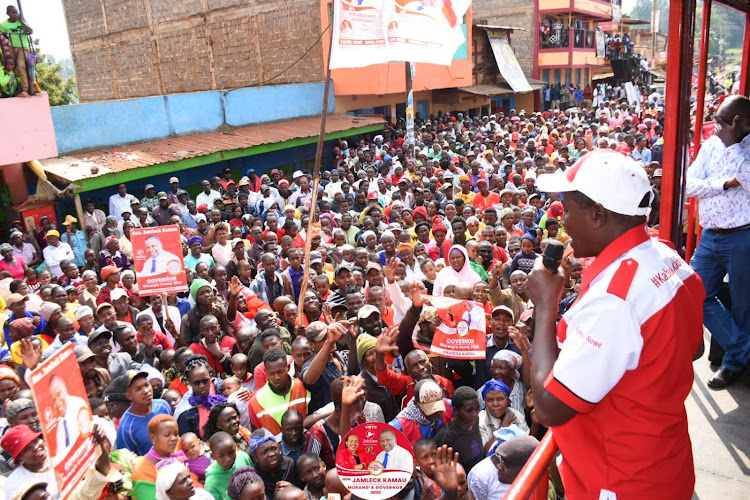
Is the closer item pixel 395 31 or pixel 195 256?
pixel 195 256

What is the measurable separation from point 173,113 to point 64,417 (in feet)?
39.0

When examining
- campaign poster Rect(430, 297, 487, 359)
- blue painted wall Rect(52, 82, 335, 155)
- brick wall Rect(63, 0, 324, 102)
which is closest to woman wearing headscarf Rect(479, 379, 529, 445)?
campaign poster Rect(430, 297, 487, 359)

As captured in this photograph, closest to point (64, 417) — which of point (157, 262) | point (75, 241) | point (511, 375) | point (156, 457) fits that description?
point (156, 457)

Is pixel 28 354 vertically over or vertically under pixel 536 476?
under

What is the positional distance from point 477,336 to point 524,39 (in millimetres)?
30871

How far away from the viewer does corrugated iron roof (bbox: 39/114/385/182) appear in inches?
399

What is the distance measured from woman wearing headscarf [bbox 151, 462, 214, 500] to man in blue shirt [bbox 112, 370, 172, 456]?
80 centimetres

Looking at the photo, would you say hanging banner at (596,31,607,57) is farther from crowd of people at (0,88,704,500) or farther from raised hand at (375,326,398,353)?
raised hand at (375,326,398,353)

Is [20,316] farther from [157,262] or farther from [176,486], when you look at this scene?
[176,486]

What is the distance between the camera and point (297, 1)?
1698 cm

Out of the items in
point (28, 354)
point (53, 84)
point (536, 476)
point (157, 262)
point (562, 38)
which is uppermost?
point (562, 38)

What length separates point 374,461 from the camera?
2760 mm

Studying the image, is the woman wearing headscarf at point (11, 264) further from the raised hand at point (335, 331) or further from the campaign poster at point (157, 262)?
the raised hand at point (335, 331)

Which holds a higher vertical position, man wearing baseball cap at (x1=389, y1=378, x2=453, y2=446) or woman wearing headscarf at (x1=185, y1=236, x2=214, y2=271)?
woman wearing headscarf at (x1=185, y1=236, x2=214, y2=271)
